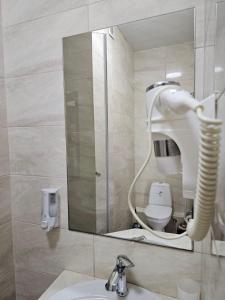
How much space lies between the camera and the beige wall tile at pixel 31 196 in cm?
107

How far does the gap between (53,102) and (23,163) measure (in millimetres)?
378

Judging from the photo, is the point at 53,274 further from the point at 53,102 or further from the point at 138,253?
the point at 53,102

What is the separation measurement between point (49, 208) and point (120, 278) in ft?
1.49

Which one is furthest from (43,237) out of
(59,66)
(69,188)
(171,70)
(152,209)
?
(171,70)

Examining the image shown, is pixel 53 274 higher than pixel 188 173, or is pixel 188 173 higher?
pixel 188 173

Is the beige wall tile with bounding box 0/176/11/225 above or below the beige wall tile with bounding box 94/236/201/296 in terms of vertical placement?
above

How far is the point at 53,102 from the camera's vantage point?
3.46 feet

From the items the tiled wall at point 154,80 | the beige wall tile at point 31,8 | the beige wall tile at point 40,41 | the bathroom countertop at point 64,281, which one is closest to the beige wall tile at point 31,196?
the bathroom countertop at point 64,281

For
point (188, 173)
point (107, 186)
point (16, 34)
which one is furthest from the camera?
point (16, 34)

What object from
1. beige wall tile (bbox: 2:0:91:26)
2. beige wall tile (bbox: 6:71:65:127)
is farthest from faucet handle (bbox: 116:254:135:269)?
beige wall tile (bbox: 2:0:91:26)

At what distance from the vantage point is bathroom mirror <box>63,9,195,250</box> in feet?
2.84

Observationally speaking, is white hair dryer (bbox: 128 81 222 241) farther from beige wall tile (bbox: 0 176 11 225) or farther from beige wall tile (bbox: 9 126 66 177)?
beige wall tile (bbox: 0 176 11 225)

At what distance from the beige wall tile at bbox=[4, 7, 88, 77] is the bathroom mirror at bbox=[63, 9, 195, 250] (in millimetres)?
52

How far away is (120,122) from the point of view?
0.96 m
